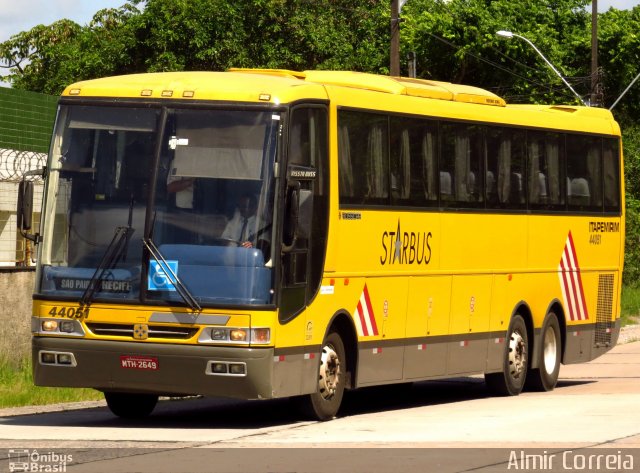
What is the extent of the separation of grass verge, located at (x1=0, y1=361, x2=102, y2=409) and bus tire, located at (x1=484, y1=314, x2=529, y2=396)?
5062mm

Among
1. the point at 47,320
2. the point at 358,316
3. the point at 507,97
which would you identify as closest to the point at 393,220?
the point at 358,316

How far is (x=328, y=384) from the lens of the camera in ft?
50.5

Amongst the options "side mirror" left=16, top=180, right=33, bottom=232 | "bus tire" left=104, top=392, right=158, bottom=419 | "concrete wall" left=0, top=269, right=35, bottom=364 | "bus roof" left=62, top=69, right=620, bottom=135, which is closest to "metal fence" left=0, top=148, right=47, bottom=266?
"concrete wall" left=0, top=269, right=35, bottom=364

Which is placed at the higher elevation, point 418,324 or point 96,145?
point 96,145

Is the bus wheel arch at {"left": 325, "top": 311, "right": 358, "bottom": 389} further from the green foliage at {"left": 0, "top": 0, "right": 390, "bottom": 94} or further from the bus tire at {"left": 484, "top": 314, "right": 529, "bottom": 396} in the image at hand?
the green foliage at {"left": 0, "top": 0, "right": 390, "bottom": 94}

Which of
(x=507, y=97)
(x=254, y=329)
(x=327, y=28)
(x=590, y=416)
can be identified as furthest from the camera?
(x=327, y=28)

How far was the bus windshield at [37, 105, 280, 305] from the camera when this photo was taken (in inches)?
556

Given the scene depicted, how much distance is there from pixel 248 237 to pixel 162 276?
873mm

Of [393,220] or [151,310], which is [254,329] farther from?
[393,220]

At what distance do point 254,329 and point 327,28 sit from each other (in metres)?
38.1

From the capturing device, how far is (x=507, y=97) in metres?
47.8

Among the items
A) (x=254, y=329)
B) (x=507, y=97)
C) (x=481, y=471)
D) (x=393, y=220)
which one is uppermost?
(x=507, y=97)

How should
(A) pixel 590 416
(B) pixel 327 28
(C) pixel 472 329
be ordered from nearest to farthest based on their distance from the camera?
(A) pixel 590 416, (C) pixel 472 329, (B) pixel 327 28

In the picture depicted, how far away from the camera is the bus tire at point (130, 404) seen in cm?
1571
